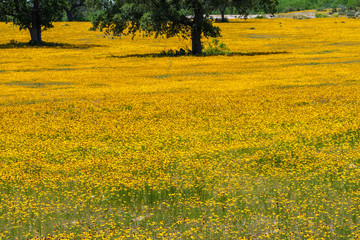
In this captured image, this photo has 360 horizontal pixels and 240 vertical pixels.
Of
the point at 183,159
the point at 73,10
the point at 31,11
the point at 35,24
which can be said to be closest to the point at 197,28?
the point at 31,11

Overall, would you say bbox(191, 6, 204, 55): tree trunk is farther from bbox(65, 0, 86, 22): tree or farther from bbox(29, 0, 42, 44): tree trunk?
bbox(65, 0, 86, 22): tree

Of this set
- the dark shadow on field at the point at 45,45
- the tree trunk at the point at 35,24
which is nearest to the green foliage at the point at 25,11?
the tree trunk at the point at 35,24

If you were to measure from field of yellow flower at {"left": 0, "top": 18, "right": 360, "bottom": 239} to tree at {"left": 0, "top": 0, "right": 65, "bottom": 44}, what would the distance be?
120 ft

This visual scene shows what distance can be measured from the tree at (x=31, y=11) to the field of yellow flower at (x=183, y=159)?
36.6 metres

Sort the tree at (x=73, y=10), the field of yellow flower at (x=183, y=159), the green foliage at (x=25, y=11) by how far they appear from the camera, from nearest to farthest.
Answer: the field of yellow flower at (x=183, y=159) < the green foliage at (x=25, y=11) < the tree at (x=73, y=10)

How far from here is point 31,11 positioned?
Answer: 6875 cm

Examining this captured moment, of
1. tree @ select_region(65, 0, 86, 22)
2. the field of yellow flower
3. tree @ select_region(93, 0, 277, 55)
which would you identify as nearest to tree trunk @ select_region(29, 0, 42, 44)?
tree @ select_region(93, 0, 277, 55)

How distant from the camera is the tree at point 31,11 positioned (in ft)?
223

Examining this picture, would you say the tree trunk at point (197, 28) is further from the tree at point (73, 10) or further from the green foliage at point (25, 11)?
the tree at point (73, 10)

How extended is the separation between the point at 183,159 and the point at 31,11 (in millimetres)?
60801

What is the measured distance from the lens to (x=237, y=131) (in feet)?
55.3

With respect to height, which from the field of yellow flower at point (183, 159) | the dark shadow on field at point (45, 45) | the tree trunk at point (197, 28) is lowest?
the field of yellow flower at point (183, 159)

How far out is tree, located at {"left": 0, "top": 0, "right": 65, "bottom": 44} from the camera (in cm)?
6806

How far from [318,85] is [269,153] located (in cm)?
1735
